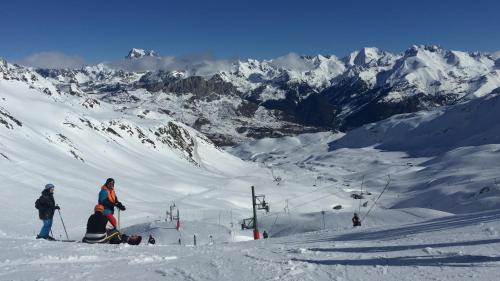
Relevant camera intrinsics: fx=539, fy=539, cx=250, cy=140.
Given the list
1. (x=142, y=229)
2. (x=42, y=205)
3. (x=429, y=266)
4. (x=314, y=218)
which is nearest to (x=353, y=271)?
(x=429, y=266)

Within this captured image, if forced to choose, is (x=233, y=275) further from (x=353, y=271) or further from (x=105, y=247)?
(x=105, y=247)

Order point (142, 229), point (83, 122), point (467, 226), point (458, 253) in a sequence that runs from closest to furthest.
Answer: point (458, 253)
point (467, 226)
point (142, 229)
point (83, 122)

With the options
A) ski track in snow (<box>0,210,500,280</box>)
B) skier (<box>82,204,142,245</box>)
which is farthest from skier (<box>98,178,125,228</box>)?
ski track in snow (<box>0,210,500,280</box>)

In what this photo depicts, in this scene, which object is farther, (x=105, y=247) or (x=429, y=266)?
(x=105, y=247)

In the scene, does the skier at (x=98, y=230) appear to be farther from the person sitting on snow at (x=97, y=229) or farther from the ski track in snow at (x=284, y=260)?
the ski track in snow at (x=284, y=260)

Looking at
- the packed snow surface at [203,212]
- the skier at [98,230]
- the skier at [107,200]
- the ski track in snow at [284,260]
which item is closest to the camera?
the ski track in snow at [284,260]

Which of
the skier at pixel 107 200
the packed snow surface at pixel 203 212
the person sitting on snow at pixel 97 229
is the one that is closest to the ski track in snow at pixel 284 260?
the packed snow surface at pixel 203 212

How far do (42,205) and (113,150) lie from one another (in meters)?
104

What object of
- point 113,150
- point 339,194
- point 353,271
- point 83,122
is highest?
point 83,122

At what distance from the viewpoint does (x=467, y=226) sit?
16.7 m

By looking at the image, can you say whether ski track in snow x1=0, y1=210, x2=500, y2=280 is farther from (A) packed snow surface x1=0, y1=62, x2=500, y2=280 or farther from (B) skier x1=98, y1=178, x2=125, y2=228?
(B) skier x1=98, y1=178, x2=125, y2=228

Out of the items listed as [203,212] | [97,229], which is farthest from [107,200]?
[203,212]

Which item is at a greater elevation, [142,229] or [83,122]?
[83,122]

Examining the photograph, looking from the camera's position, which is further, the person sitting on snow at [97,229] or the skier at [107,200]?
the skier at [107,200]
